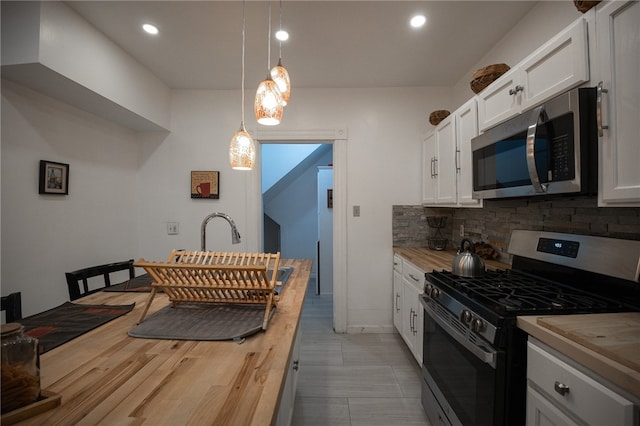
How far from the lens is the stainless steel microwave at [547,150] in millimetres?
1084

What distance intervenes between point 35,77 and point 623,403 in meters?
3.04

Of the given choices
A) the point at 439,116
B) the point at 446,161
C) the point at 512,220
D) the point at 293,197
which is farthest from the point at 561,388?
the point at 293,197

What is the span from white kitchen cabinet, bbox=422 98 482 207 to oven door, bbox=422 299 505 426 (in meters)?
0.91

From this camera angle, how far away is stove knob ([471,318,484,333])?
1.13 meters

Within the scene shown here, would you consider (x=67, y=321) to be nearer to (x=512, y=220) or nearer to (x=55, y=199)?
(x=55, y=199)

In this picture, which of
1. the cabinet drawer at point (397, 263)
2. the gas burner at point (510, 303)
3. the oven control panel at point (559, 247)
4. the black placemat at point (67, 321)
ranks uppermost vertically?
the oven control panel at point (559, 247)

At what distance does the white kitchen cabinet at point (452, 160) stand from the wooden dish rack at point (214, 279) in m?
1.56

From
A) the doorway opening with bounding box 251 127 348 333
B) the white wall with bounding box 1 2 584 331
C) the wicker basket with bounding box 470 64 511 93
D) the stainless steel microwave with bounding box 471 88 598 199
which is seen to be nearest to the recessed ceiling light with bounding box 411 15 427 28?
the wicker basket with bounding box 470 64 511 93

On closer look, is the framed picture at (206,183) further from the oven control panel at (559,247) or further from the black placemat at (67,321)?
the oven control panel at (559,247)

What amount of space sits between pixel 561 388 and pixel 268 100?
152cm

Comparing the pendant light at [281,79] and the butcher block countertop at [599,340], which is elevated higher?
the pendant light at [281,79]

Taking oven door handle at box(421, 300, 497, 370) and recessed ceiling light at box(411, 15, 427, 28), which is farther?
recessed ceiling light at box(411, 15, 427, 28)

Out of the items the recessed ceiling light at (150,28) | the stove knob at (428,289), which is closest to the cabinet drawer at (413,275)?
the stove knob at (428,289)

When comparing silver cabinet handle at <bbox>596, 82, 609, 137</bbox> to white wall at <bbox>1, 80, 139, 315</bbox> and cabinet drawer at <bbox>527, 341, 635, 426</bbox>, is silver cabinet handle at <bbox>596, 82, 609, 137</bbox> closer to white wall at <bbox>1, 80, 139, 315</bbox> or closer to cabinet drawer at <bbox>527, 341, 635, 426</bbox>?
cabinet drawer at <bbox>527, 341, 635, 426</bbox>
